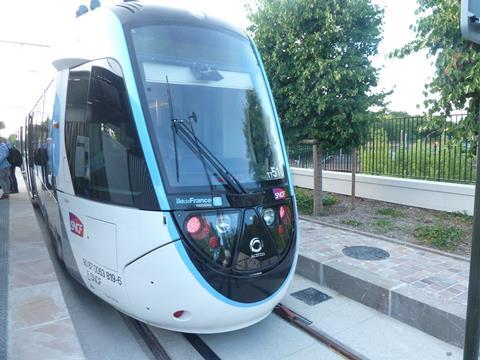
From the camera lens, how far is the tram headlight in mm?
3373

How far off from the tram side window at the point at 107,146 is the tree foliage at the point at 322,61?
163 inches

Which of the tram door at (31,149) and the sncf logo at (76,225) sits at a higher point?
the tram door at (31,149)

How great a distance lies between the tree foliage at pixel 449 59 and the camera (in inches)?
184

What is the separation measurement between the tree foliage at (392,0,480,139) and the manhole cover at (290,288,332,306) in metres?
2.85

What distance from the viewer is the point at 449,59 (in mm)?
4820

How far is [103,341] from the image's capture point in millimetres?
3623

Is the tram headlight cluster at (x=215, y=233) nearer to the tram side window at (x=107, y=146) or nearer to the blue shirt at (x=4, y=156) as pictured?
the tram side window at (x=107, y=146)

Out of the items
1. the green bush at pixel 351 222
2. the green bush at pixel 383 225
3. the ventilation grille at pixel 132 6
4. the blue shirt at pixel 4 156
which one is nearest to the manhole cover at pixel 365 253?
the green bush at pixel 383 225

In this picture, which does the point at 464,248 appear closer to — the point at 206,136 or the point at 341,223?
the point at 341,223

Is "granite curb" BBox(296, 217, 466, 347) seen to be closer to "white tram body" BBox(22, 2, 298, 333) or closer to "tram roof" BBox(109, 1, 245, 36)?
"white tram body" BBox(22, 2, 298, 333)

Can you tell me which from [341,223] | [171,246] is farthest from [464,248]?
[171,246]

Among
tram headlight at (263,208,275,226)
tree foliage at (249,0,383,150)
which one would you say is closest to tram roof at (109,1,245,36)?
tram headlight at (263,208,275,226)

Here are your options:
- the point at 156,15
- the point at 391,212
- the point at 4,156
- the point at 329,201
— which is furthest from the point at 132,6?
the point at 4,156

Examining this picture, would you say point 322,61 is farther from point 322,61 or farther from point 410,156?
point 410,156
